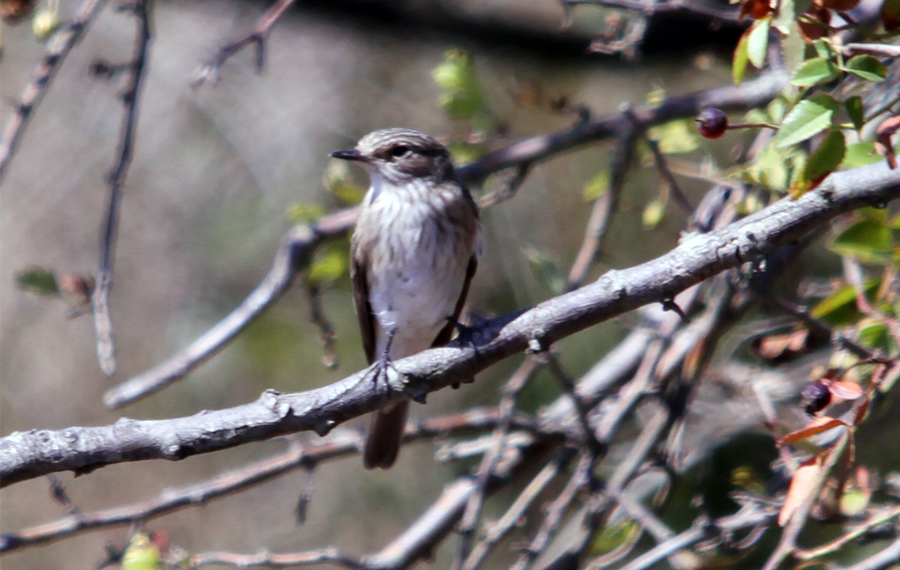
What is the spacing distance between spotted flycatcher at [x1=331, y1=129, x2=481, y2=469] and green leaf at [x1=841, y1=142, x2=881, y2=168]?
5.06 ft

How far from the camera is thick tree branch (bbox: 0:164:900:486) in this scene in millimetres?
1947

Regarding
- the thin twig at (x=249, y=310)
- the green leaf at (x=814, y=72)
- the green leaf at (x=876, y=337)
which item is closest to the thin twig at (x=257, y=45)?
the thin twig at (x=249, y=310)

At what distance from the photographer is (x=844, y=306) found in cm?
258

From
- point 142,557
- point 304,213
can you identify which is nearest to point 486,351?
point 142,557

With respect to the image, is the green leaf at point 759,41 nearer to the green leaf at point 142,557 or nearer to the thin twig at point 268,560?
the thin twig at point 268,560

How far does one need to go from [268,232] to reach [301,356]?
0.78 m

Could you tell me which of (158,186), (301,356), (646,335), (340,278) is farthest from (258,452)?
(646,335)

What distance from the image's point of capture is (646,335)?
3.44 metres

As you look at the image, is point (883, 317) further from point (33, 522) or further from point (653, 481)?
point (33, 522)

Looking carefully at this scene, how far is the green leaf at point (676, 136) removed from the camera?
328cm

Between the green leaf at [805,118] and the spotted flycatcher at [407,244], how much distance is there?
5.73ft

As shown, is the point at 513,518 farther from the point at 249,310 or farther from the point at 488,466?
the point at 249,310

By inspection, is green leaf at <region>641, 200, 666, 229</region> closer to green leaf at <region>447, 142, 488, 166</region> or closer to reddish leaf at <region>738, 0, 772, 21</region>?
green leaf at <region>447, 142, 488, 166</region>

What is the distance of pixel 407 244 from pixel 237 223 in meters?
2.89
